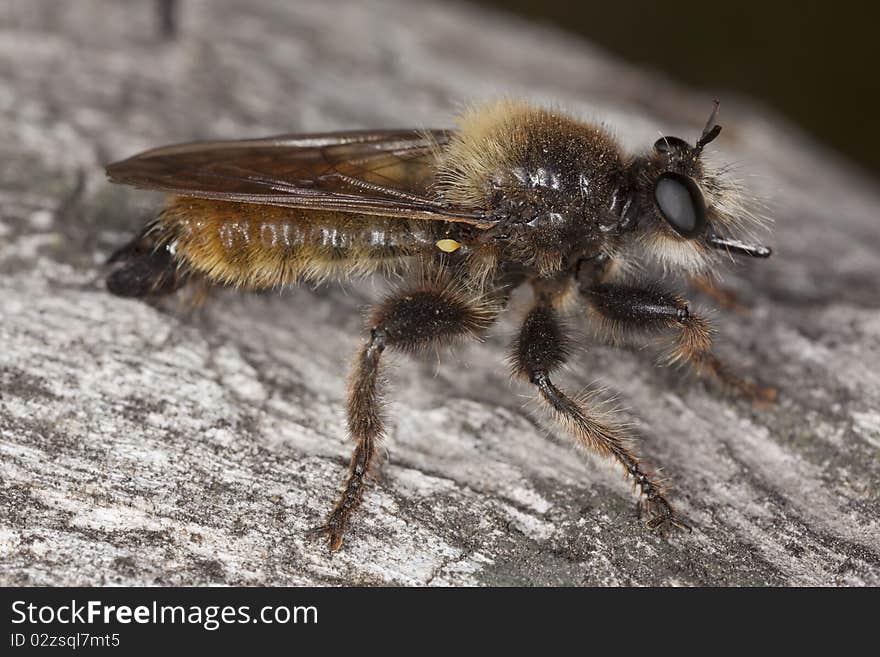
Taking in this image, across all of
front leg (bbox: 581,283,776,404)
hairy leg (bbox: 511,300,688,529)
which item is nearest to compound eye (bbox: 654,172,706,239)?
front leg (bbox: 581,283,776,404)

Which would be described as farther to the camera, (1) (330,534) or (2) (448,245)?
(2) (448,245)

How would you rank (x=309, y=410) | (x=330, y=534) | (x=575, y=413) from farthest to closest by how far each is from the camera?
(x=309, y=410)
(x=575, y=413)
(x=330, y=534)

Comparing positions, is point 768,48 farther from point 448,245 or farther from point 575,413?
point 575,413

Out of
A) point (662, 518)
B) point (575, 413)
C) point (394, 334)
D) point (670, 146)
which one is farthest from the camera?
point (670, 146)

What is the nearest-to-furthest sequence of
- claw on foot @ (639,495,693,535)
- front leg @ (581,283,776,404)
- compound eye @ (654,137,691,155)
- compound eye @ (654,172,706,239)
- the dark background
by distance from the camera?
1. claw on foot @ (639,495,693,535)
2. compound eye @ (654,172,706,239)
3. front leg @ (581,283,776,404)
4. compound eye @ (654,137,691,155)
5. the dark background

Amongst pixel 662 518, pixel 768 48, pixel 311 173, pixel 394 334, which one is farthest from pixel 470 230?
pixel 768 48

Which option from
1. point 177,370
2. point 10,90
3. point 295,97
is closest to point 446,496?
point 177,370

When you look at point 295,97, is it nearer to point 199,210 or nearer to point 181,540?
point 199,210

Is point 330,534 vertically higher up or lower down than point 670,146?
lower down

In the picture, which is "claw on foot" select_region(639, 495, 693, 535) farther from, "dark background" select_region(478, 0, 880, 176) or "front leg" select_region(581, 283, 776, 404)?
"dark background" select_region(478, 0, 880, 176)
